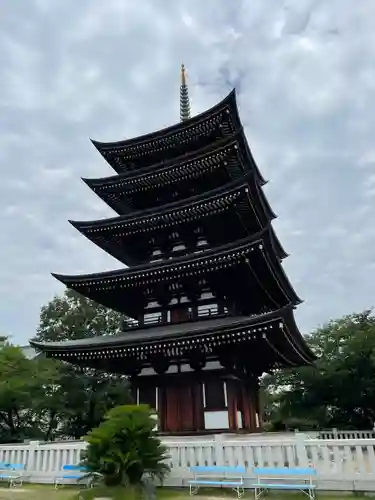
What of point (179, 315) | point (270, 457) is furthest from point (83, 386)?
point (270, 457)

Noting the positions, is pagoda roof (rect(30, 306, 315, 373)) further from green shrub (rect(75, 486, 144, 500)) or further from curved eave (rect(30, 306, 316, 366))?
green shrub (rect(75, 486, 144, 500))

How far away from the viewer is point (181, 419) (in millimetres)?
13531

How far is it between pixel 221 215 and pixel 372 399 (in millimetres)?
19803

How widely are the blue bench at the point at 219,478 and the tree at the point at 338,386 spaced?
21949 mm

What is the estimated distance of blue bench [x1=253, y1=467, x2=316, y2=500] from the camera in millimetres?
7897

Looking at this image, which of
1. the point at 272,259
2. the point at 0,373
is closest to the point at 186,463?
the point at 272,259

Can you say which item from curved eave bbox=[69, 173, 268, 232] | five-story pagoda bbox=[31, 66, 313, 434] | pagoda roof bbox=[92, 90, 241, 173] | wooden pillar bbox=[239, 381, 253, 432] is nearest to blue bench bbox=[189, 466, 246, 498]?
five-story pagoda bbox=[31, 66, 313, 434]

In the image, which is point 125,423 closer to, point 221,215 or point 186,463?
point 186,463

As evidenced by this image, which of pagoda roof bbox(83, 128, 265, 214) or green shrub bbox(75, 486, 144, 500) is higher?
Answer: pagoda roof bbox(83, 128, 265, 214)

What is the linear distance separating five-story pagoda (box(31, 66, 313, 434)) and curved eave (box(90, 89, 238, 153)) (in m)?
0.05

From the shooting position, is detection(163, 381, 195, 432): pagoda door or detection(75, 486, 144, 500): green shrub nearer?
detection(75, 486, 144, 500): green shrub

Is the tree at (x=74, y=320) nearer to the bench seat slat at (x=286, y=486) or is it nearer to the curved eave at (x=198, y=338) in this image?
the curved eave at (x=198, y=338)

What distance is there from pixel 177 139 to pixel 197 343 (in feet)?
34.2

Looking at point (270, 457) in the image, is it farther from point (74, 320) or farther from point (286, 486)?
point (74, 320)
